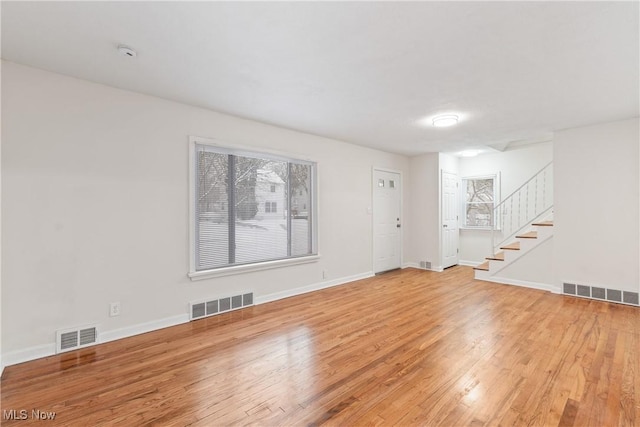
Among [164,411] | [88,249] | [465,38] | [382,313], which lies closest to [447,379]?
[382,313]

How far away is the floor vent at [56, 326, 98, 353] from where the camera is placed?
262 centimetres

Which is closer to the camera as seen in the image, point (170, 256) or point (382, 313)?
point (170, 256)

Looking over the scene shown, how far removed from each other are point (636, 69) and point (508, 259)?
3.31 metres

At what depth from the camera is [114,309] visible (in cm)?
291

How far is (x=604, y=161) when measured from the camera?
162 inches

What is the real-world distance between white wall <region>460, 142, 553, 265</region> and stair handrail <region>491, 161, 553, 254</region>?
137mm

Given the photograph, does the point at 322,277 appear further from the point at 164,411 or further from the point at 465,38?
the point at 465,38

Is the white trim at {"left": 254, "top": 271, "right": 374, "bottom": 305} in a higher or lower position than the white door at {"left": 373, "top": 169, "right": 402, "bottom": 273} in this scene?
lower

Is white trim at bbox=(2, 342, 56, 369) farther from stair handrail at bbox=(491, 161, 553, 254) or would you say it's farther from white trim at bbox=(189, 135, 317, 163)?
stair handrail at bbox=(491, 161, 553, 254)

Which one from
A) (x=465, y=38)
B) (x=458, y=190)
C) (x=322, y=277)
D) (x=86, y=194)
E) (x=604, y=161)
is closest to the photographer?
(x=465, y=38)

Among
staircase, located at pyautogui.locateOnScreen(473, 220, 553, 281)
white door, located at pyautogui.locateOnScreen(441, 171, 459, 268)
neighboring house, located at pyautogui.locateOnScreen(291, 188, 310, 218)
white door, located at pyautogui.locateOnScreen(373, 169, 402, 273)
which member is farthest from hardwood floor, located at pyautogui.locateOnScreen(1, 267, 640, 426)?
white door, located at pyautogui.locateOnScreen(441, 171, 459, 268)

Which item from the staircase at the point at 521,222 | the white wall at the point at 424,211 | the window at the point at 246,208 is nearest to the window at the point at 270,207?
the window at the point at 246,208

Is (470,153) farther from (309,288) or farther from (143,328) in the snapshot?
(143,328)

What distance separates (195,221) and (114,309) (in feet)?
3.86
